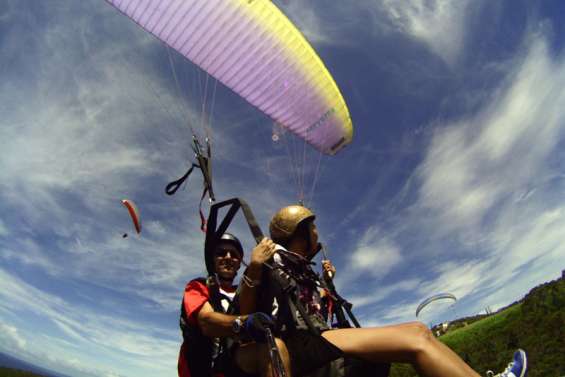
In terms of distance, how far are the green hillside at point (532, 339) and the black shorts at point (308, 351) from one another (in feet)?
59.9

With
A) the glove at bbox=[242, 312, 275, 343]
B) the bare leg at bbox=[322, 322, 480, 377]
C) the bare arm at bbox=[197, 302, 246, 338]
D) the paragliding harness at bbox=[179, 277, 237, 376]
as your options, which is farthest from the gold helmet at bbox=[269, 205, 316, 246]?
the glove at bbox=[242, 312, 275, 343]

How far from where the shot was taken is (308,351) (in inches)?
101

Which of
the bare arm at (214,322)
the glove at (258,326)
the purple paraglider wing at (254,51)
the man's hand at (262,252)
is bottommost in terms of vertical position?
the glove at (258,326)

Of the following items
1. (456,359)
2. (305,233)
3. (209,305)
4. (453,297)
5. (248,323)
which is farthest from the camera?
(453,297)

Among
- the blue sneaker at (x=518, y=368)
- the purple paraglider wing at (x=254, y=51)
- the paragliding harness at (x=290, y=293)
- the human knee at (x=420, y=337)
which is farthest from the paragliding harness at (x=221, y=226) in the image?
the purple paraglider wing at (x=254, y=51)

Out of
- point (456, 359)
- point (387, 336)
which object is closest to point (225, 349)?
point (387, 336)

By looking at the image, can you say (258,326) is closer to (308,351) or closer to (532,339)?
(308,351)

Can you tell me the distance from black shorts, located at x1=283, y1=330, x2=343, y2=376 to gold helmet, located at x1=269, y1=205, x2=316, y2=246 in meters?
1.32

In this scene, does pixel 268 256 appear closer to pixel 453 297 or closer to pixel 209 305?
pixel 209 305

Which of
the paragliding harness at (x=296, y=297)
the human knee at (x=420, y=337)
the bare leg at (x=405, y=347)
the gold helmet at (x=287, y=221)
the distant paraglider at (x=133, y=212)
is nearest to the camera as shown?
the bare leg at (x=405, y=347)

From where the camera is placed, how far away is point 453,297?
1536 centimetres

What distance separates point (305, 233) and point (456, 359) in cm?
199

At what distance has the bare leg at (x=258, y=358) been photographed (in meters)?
2.46

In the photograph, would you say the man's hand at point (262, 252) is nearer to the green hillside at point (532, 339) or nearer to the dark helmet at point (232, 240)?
the dark helmet at point (232, 240)
